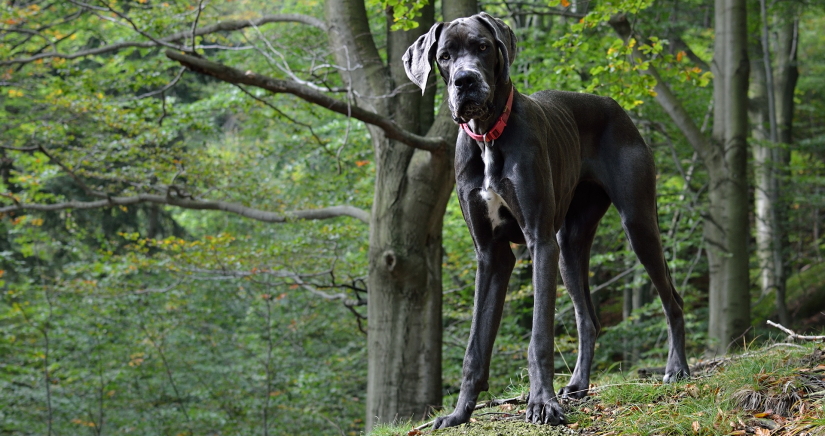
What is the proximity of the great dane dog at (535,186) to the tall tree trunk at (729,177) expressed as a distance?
6.22 meters

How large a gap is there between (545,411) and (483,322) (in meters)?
0.68

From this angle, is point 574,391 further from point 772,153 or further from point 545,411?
point 772,153

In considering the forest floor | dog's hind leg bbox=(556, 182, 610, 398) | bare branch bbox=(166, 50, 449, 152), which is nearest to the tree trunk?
bare branch bbox=(166, 50, 449, 152)

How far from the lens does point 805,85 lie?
19.0 metres

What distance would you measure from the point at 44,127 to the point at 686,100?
11185 mm

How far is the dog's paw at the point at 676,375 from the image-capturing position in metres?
4.93

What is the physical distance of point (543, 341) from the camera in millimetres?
4062

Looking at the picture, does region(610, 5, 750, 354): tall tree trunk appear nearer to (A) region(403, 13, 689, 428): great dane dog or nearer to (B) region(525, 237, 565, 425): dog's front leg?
(A) region(403, 13, 689, 428): great dane dog

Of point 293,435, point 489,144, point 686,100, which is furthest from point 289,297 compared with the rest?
point 489,144

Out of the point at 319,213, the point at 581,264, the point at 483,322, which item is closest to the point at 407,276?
the point at 319,213

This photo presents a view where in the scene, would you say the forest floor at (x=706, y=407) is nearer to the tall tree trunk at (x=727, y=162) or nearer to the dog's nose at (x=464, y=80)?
the dog's nose at (x=464, y=80)

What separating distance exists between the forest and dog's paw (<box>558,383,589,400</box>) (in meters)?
3.19

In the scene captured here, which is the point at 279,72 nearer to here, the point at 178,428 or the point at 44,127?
the point at 44,127

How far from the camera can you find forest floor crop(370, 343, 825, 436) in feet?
12.1
